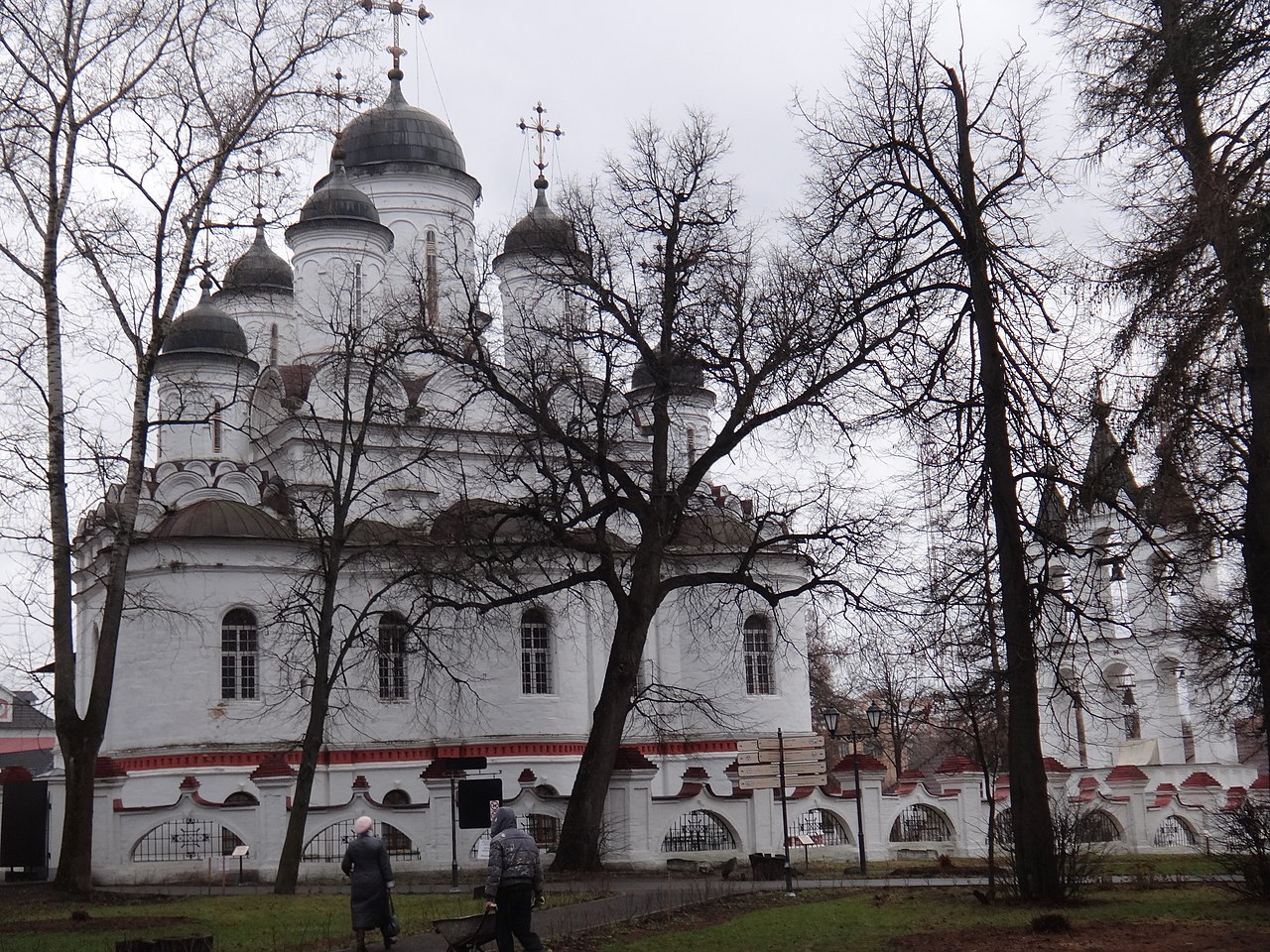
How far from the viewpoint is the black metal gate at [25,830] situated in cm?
2492

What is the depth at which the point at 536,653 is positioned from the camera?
1231 inches

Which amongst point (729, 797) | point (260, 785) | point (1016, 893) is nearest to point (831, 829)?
point (729, 797)

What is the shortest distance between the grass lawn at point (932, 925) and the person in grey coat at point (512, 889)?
1592 mm

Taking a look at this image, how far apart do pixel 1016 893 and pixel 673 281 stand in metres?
11.4

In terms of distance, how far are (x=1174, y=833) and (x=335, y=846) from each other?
A: 16752mm

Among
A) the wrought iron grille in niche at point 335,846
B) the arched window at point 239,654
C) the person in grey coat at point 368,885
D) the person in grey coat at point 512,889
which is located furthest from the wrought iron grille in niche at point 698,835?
the person in grey coat at point 512,889

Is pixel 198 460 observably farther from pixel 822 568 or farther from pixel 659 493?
pixel 822 568

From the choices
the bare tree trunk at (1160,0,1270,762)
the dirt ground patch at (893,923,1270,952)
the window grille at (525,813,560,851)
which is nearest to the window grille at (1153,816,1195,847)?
the window grille at (525,813,560,851)

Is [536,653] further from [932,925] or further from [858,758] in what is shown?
[932,925]

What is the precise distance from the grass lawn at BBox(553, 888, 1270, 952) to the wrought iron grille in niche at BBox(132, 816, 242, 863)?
10.9m

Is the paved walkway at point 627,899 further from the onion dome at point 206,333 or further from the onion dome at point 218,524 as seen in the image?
the onion dome at point 206,333

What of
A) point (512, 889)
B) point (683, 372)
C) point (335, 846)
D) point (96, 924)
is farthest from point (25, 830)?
point (512, 889)

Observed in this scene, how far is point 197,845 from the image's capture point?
910 inches

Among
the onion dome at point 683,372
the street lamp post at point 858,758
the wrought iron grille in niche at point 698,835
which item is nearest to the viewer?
the onion dome at point 683,372
